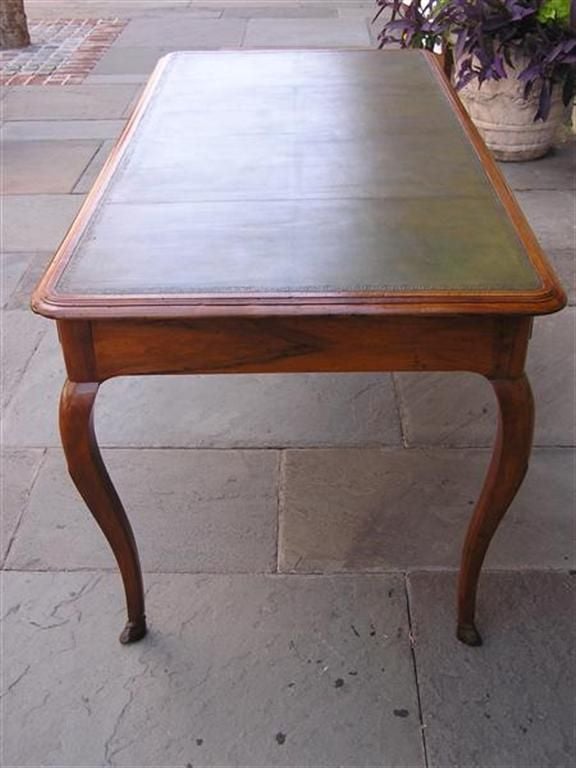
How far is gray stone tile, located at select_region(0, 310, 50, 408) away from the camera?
247 centimetres

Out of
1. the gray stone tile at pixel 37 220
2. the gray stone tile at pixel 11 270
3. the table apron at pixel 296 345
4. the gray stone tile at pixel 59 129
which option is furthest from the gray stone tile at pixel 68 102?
the table apron at pixel 296 345

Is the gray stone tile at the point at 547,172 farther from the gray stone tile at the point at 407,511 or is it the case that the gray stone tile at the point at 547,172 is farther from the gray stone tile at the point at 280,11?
the gray stone tile at the point at 280,11

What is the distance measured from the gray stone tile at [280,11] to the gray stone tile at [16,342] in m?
4.24

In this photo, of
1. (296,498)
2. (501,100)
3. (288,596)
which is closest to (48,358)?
(296,498)

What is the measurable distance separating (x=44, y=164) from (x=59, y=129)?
505 millimetres

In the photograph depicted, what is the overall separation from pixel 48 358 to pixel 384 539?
123cm

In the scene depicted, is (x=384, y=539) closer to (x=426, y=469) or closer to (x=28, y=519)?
(x=426, y=469)

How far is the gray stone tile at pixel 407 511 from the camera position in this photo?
1853mm

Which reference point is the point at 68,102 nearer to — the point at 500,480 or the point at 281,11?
the point at 281,11

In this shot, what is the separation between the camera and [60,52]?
5.55 meters

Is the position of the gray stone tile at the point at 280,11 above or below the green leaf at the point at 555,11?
below

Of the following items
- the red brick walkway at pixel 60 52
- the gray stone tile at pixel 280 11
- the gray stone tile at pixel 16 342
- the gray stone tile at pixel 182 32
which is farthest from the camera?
the gray stone tile at pixel 280 11

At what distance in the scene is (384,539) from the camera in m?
1.89

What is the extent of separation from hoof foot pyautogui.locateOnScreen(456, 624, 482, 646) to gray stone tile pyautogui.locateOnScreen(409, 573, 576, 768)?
15 millimetres
